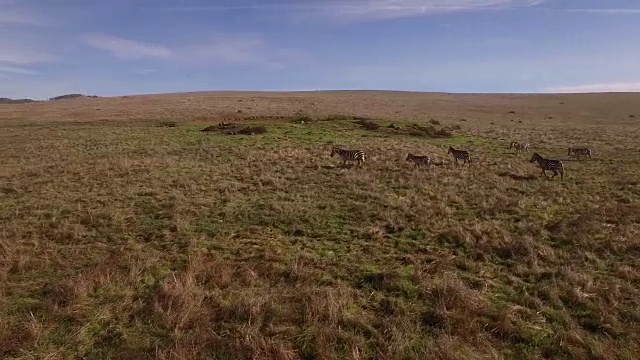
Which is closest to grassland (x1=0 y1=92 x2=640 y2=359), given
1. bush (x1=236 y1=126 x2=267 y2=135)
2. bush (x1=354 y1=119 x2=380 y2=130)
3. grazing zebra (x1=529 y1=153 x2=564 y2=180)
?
grazing zebra (x1=529 y1=153 x2=564 y2=180)

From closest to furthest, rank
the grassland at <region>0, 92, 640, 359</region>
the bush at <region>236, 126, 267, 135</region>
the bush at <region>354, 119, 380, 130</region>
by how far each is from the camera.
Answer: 1. the grassland at <region>0, 92, 640, 359</region>
2. the bush at <region>236, 126, 267, 135</region>
3. the bush at <region>354, 119, 380, 130</region>

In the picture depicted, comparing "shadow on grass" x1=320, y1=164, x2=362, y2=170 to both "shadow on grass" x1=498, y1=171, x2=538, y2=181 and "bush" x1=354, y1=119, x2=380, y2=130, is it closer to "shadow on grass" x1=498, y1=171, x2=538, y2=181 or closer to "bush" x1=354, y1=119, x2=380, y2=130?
"shadow on grass" x1=498, y1=171, x2=538, y2=181

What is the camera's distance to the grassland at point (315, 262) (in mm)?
7285

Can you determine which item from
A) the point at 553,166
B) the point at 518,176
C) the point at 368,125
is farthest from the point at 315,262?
the point at 368,125

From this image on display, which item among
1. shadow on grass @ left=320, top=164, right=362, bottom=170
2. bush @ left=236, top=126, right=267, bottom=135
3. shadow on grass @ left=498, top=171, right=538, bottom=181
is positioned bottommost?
shadow on grass @ left=498, top=171, right=538, bottom=181

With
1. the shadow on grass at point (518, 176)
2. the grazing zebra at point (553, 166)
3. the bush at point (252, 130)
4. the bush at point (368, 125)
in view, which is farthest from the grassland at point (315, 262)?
the bush at point (368, 125)

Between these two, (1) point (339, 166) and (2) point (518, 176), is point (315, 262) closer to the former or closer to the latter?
(1) point (339, 166)

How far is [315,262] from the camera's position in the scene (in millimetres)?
10477

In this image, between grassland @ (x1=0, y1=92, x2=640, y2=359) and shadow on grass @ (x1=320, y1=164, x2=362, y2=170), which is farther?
shadow on grass @ (x1=320, y1=164, x2=362, y2=170)

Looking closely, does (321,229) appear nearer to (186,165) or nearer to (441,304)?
(441,304)

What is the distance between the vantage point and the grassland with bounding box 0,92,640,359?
729 cm

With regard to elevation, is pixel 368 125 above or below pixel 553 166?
above

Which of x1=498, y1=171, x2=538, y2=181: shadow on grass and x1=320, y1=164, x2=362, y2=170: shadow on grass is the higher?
x1=320, y1=164, x2=362, y2=170: shadow on grass

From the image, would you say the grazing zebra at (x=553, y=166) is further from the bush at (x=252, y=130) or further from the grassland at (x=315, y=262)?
the bush at (x=252, y=130)
